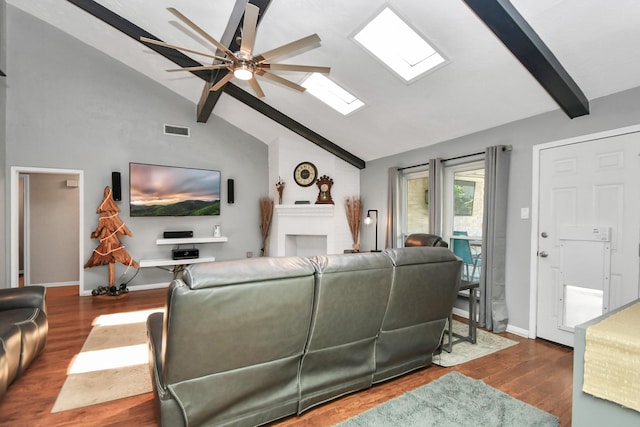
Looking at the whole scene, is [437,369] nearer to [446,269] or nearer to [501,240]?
[446,269]

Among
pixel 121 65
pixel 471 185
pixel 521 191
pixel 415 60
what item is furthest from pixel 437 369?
pixel 121 65

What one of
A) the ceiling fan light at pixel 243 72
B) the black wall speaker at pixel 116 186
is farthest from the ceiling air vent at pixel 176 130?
the ceiling fan light at pixel 243 72

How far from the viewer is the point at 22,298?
254cm

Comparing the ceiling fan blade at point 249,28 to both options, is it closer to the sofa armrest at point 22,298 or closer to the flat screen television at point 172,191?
the sofa armrest at point 22,298

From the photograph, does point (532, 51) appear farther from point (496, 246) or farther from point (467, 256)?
point (467, 256)

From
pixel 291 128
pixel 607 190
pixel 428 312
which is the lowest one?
pixel 428 312

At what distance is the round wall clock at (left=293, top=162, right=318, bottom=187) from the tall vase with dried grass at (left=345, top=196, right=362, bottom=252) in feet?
2.57

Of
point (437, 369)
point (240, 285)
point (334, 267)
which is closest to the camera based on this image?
point (240, 285)

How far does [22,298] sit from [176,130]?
3582mm

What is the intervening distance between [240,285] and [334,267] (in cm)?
56

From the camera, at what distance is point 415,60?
327 centimetres

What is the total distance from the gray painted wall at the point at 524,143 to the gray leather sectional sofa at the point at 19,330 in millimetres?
4378

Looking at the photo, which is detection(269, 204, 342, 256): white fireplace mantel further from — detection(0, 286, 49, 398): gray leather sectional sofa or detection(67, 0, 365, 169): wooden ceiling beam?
detection(0, 286, 49, 398): gray leather sectional sofa

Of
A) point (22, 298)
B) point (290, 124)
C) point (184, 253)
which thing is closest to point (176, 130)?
point (290, 124)
